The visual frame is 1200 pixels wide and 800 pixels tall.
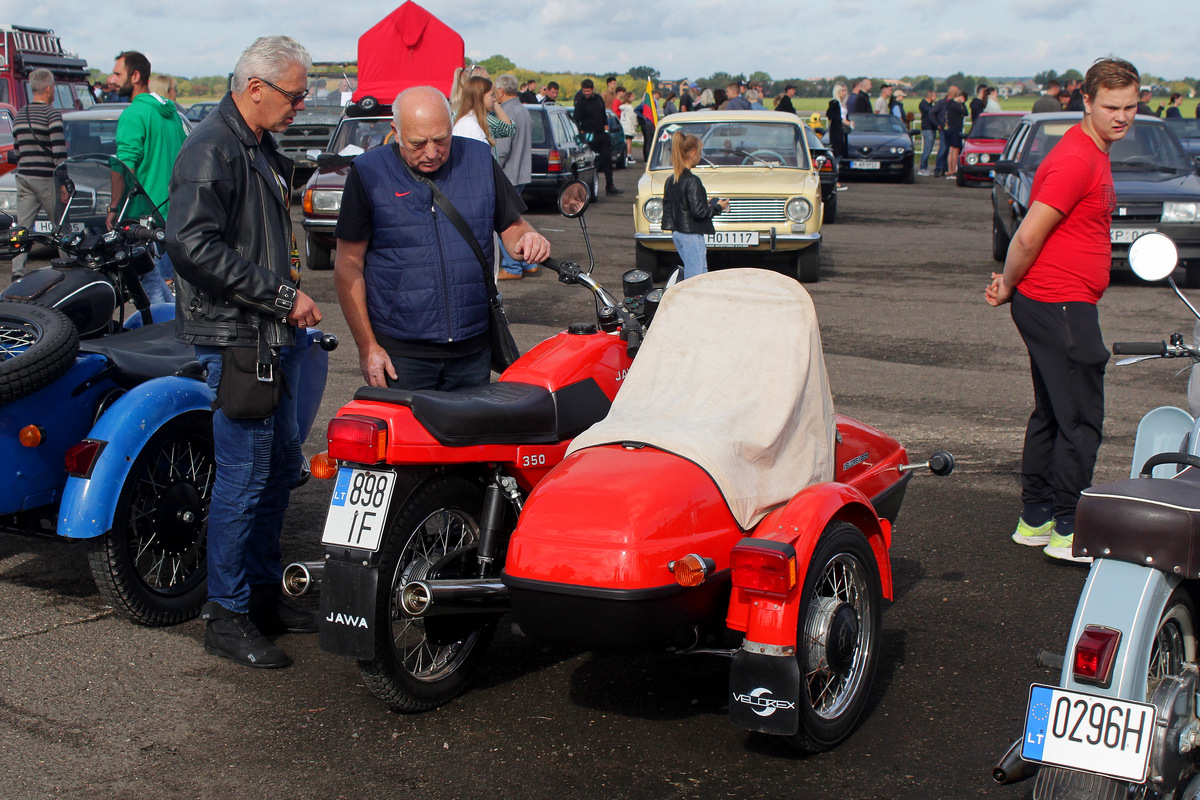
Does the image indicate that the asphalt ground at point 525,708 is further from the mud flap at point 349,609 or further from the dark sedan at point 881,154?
the dark sedan at point 881,154

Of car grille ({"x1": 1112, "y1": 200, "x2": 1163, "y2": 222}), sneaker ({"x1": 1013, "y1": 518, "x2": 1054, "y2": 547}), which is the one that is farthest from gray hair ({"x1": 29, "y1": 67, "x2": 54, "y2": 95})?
car grille ({"x1": 1112, "y1": 200, "x2": 1163, "y2": 222})

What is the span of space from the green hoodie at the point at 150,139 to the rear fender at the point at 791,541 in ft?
18.6

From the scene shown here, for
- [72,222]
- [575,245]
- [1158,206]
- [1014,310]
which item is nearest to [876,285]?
[1158,206]

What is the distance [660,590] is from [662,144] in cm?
1089

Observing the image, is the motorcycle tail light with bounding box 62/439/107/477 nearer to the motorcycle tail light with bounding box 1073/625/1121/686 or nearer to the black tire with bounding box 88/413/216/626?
the black tire with bounding box 88/413/216/626

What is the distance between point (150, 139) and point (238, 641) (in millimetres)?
4887

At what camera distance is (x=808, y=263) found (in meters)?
12.7

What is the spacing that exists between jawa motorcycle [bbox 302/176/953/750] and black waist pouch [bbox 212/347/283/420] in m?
0.45

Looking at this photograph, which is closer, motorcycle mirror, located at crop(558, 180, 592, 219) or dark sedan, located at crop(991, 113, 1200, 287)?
motorcycle mirror, located at crop(558, 180, 592, 219)

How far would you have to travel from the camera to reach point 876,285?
42.0 ft

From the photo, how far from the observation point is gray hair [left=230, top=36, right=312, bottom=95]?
12.8 feet

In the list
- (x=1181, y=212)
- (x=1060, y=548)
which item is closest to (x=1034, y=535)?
(x=1060, y=548)

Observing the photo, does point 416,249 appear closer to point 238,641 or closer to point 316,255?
point 238,641

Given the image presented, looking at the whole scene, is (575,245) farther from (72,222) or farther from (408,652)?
(408,652)
